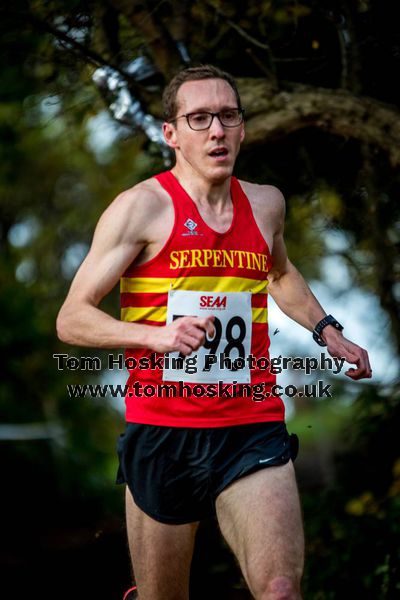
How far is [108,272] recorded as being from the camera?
3604 mm

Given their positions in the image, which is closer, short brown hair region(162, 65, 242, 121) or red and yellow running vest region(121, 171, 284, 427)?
red and yellow running vest region(121, 171, 284, 427)

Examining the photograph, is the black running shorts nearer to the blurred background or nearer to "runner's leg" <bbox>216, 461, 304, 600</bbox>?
"runner's leg" <bbox>216, 461, 304, 600</bbox>

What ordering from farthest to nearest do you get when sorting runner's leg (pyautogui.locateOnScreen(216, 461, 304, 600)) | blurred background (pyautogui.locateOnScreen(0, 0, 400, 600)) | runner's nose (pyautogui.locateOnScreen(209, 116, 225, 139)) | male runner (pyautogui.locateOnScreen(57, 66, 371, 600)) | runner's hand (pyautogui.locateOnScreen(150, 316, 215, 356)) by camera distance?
blurred background (pyautogui.locateOnScreen(0, 0, 400, 600)) → runner's nose (pyautogui.locateOnScreen(209, 116, 225, 139)) → male runner (pyautogui.locateOnScreen(57, 66, 371, 600)) → runner's leg (pyautogui.locateOnScreen(216, 461, 304, 600)) → runner's hand (pyautogui.locateOnScreen(150, 316, 215, 356))

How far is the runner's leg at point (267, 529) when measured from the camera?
328 centimetres

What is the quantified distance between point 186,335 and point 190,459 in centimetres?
75

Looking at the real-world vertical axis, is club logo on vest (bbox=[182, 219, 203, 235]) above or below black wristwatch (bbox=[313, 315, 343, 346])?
above

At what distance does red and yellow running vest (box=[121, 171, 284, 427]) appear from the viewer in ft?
12.1

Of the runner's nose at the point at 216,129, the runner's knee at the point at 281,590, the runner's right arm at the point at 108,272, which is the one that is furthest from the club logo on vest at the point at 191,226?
the runner's knee at the point at 281,590

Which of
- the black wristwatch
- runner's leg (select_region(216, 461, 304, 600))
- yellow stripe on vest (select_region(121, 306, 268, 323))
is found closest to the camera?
runner's leg (select_region(216, 461, 304, 600))

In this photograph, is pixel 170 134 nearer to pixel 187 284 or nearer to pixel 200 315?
pixel 187 284

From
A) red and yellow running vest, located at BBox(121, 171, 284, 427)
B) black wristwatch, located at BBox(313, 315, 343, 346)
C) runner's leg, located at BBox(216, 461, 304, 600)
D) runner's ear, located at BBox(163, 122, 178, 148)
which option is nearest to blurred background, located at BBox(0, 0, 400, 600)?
runner's leg, located at BBox(216, 461, 304, 600)

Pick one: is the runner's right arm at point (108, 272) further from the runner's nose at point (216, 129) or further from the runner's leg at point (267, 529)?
the runner's leg at point (267, 529)

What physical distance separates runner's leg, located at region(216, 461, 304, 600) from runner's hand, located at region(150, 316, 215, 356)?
69 cm

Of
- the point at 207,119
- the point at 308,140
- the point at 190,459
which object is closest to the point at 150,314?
the point at 190,459
